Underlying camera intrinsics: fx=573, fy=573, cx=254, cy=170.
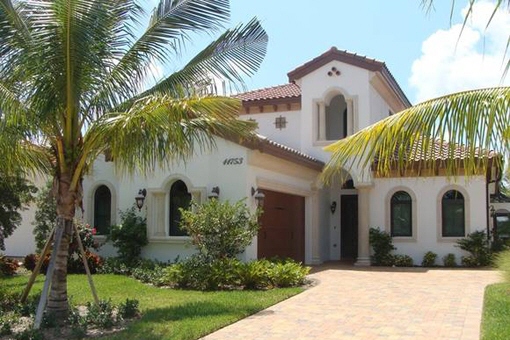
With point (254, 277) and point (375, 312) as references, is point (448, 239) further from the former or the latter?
point (375, 312)

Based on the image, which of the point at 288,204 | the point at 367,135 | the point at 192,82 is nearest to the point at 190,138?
the point at 192,82

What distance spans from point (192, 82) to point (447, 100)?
511cm

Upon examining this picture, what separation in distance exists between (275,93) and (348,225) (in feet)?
20.7

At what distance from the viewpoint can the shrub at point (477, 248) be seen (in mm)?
19562

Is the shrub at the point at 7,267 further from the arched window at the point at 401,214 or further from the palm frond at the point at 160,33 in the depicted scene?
the arched window at the point at 401,214

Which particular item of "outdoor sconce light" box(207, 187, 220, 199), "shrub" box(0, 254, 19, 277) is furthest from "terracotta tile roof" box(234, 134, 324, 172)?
"shrub" box(0, 254, 19, 277)

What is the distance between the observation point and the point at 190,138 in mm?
9812

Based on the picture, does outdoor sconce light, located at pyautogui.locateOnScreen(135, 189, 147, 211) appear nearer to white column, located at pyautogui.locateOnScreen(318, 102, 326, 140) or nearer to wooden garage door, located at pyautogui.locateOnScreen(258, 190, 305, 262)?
wooden garage door, located at pyautogui.locateOnScreen(258, 190, 305, 262)

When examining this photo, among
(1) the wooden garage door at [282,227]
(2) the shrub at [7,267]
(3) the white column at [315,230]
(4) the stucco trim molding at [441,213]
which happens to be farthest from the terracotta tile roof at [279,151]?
(2) the shrub at [7,267]

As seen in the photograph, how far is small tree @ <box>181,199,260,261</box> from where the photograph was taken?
14172 millimetres

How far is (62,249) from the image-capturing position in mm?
9594

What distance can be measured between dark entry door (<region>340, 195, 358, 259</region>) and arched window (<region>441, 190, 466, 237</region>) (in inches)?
159

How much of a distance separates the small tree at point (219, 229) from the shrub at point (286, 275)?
3.66 ft

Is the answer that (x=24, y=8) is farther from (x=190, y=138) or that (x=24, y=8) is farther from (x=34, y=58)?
(x=190, y=138)
